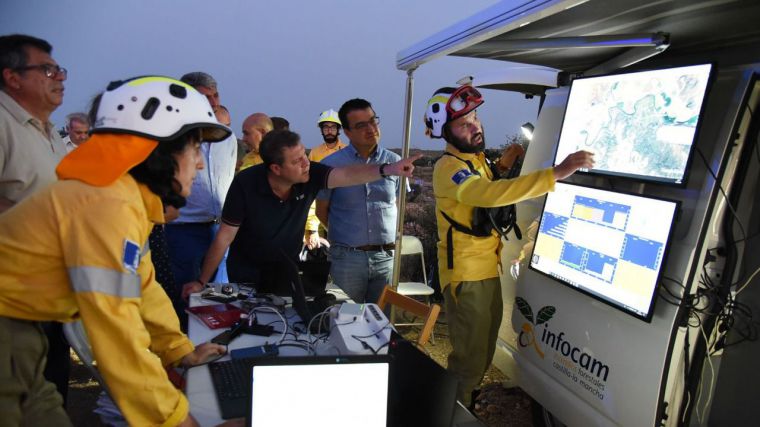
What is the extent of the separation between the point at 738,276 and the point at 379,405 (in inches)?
77.7

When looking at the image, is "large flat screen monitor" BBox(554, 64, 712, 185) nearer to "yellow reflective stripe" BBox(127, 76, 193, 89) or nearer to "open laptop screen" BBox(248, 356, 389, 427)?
"open laptop screen" BBox(248, 356, 389, 427)

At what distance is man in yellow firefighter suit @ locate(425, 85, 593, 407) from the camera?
3277 millimetres

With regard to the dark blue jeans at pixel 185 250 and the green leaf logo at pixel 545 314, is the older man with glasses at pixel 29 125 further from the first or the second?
the green leaf logo at pixel 545 314

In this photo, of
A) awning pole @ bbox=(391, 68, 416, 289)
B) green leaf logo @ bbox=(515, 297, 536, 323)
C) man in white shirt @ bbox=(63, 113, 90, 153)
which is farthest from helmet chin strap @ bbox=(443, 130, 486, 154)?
man in white shirt @ bbox=(63, 113, 90, 153)

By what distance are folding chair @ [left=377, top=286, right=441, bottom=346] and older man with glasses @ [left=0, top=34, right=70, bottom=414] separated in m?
1.96

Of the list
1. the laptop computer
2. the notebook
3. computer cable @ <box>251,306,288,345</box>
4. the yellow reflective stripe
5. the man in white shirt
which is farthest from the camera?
the man in white shirt

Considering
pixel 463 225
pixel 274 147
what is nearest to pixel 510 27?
pixel 463 225

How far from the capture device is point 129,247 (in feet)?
4.89

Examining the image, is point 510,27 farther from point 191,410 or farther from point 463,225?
point 191,410

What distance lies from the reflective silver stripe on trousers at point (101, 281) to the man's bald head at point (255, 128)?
4132 millimetres

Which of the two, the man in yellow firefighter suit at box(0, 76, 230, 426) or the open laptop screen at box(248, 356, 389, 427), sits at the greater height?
the man in yellow firefighter suit at box(0, 76, 230, 426)

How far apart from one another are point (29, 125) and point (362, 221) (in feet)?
7.74

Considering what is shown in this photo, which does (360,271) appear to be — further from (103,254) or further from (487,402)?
(103,254)

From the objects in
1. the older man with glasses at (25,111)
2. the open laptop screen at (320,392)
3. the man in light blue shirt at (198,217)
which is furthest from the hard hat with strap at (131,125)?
the man in light blue shirt at (198,217)
